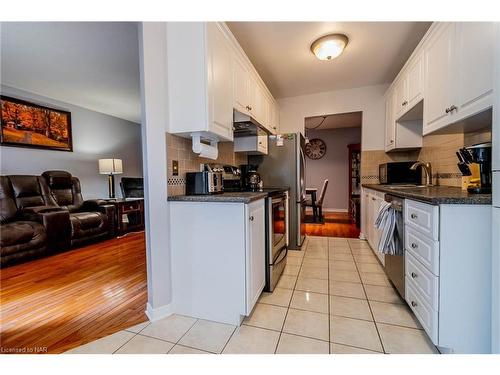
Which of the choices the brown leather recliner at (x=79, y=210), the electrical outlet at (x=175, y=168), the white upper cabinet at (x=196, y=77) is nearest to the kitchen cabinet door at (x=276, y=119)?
the white upper cabinet at (x=196, y=77)

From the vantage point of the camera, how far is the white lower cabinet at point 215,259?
1.45 m

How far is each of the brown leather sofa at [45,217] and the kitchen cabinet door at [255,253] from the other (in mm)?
2897

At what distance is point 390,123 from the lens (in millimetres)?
3125

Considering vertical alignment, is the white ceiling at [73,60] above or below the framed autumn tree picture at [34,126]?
above

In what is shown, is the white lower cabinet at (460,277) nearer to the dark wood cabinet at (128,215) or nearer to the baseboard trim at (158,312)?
the baseboard trim at (158,312)

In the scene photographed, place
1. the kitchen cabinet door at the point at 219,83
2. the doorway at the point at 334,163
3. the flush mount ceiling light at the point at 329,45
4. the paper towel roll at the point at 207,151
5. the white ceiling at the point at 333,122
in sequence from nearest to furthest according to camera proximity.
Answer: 1. the kitchen cabinet door at the point at 219,83
2. the paper towel roll at the point at 207,151
3. the flush mount ceiling light at the point at 329,45
4. the white ceiling at the point at 333,122
5. the doorway at the point at 334,163

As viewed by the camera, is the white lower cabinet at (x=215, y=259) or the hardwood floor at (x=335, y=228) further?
the hardwood floor at (x=335, y=228)

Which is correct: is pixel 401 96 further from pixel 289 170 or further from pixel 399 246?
pixel 399 246

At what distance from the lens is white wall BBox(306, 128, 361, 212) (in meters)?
6.28

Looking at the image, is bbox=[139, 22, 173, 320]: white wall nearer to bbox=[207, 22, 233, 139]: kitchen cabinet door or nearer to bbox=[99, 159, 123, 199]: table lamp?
bbox=[207, 22, 233, 139]: kitchen cabinet door

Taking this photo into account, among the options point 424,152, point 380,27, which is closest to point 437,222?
point 380,27

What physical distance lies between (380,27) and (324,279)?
250 cm
